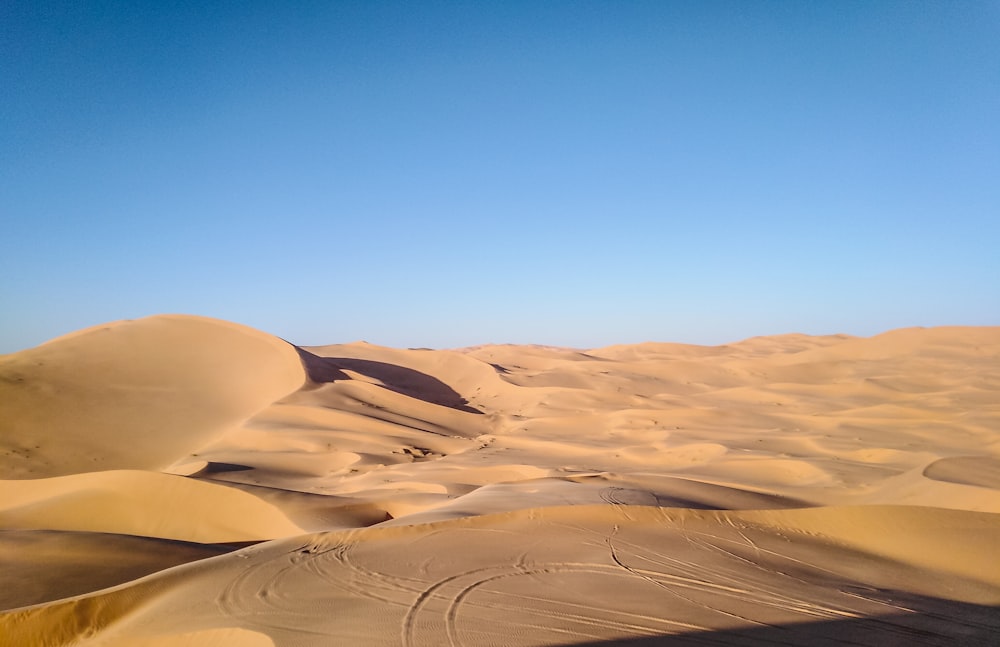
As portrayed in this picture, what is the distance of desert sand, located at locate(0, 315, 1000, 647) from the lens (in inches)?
155

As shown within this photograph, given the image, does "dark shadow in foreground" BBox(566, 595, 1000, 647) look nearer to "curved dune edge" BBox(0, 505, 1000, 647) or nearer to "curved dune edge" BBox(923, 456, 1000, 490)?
"curved dune edge" BBox(0, 505, 1000, 647)

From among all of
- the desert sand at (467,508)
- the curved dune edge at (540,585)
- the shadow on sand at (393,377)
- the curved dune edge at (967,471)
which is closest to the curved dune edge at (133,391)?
the desert sand at (467,508)

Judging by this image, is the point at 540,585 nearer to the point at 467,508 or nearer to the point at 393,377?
the point at 467,508

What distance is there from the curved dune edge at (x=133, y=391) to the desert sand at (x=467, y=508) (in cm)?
11

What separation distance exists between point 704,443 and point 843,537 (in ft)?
26.8

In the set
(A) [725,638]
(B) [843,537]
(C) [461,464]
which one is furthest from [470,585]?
(C) [461,464]

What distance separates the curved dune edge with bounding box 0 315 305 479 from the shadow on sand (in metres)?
0.91

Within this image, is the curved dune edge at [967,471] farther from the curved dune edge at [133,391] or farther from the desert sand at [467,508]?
the curved dune edge at [133,391]

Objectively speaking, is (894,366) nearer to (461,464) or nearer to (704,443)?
(704,443)

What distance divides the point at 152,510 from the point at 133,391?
10.7 metres

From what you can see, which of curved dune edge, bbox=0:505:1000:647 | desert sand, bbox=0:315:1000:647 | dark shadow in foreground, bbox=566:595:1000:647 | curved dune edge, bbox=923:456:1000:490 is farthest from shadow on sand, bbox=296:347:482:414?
dark shadow in foreground, bbox=566:595:1000:647

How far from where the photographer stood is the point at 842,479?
10758 millimetres

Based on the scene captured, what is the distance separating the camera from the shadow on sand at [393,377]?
22141 mm

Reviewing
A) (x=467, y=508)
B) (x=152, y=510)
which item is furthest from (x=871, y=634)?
(x=152, y=510)
